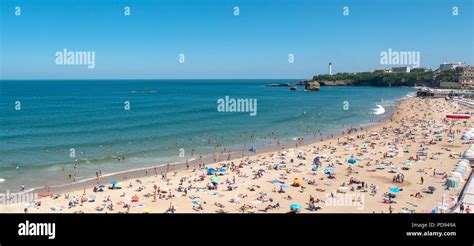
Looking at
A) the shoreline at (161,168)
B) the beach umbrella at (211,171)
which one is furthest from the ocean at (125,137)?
the beach umbrella at (211,171)

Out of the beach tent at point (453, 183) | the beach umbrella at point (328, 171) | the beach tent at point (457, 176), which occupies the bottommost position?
the beach umbrella at point (328, 171)

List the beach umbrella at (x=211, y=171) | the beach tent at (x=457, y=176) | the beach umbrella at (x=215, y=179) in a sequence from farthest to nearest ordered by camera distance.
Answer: the beach umbrella at (x=211, y=171)
the beach umbrella at (x=215, y=179)
the beach tent at (x=457, y=176)

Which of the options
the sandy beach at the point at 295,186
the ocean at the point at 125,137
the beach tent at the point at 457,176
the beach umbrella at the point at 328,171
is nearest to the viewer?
the sandy beach at the point at 295,186

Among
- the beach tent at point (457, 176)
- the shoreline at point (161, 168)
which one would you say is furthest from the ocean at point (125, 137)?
the beach tent at point (457, 176)

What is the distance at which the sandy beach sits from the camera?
21406 millimetres

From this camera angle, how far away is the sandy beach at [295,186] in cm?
2141

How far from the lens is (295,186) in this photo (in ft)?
83.9

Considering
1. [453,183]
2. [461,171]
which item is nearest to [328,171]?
[453,183]

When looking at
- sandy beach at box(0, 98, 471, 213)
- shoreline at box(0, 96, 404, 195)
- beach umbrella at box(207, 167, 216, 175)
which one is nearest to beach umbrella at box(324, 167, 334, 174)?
sandy beach at box(0, 98, 471, 213)

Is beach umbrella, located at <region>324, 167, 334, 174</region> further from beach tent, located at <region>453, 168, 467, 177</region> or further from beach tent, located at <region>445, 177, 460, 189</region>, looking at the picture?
beach tent, located at <region>453, 168, 467, 177</region>

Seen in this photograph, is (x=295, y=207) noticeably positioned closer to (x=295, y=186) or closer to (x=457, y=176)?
(x=295, y=186)

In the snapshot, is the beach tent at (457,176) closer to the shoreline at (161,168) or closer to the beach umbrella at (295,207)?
the beach umbrella at (295,207)

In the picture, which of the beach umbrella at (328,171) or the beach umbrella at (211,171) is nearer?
the beach umbrella at (328,171)

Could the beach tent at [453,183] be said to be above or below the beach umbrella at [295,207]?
above
